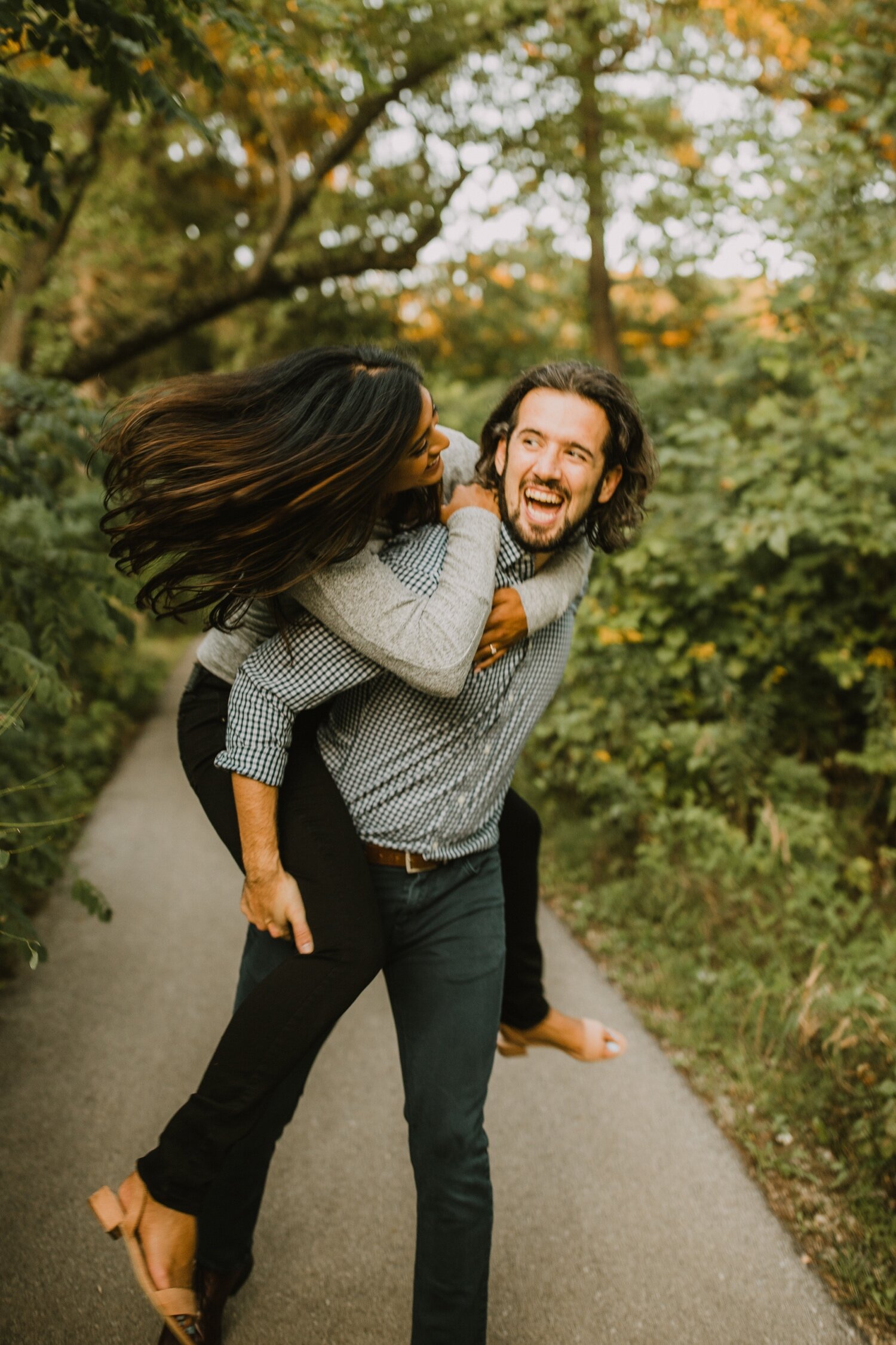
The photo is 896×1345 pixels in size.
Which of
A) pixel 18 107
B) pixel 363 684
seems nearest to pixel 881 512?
pixel 363 684

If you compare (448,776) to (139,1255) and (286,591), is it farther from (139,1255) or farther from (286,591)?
(139,1255)

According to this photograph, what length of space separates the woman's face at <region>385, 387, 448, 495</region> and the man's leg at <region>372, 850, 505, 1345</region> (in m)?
0.83

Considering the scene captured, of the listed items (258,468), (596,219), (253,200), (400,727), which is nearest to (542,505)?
(400,727)

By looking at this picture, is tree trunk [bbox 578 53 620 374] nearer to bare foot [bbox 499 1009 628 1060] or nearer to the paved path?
the paved path

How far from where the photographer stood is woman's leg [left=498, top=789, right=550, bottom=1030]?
2.53 metres

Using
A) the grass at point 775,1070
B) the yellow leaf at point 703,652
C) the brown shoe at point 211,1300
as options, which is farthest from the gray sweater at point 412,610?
the yellow leaf at point 703,652

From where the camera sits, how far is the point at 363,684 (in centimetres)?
195

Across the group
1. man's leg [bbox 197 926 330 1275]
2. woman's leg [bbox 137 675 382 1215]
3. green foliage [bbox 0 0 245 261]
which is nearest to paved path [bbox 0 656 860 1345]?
man's leg [bbox 197 926 330 1275]

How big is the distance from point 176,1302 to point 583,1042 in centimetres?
141

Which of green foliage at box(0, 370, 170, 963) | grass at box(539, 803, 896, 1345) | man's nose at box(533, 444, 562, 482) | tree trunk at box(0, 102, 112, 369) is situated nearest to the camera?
man's nose at box(533, 444, 562, 482)

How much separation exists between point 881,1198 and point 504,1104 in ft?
3.86

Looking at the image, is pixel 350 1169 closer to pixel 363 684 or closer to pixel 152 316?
pixel 363 684

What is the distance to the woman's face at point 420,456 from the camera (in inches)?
69.2

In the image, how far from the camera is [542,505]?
2.08 metres
